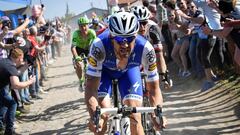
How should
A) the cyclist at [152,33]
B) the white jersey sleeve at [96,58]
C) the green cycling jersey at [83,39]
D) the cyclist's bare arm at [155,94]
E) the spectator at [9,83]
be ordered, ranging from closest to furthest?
the cyclist's bare arm at [155,94] < the white jersey sleeve at [96,58] < the cyclist at [152,33] < the spectator at [9,83] < the green cycling jersey at [83,39]

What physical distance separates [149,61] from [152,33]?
2.02m

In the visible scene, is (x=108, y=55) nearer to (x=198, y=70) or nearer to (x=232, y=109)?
(x=232, y=109)

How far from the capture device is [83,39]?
390 inches

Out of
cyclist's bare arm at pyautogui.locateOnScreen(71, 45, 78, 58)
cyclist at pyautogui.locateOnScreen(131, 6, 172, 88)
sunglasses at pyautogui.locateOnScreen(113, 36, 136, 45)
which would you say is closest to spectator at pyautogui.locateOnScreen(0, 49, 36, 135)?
cyclist's bare arm at pyautogui.locateOnScreen(71, 45, 78, 58)

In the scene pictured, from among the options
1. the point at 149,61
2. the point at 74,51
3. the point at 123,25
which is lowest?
the point at 74,51

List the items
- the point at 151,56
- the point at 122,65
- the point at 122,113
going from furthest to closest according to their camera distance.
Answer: the point at 122,65, the point at 151,56, the point at 122,113

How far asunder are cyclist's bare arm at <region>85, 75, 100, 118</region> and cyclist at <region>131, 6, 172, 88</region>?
5.72 feet

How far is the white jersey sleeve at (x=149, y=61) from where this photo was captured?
4910mm

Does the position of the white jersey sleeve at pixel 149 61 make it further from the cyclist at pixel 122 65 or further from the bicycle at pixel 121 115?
the bicycle at pixel 121 115

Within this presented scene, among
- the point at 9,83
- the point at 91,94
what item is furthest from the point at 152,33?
the point at 9,83

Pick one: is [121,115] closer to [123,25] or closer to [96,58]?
[123,25]

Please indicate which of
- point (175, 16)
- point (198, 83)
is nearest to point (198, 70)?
point (198, 83)

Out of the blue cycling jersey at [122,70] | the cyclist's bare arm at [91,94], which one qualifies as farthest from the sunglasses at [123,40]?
the cyclist's bare arm at [91,94]

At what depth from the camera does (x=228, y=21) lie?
664 cm
